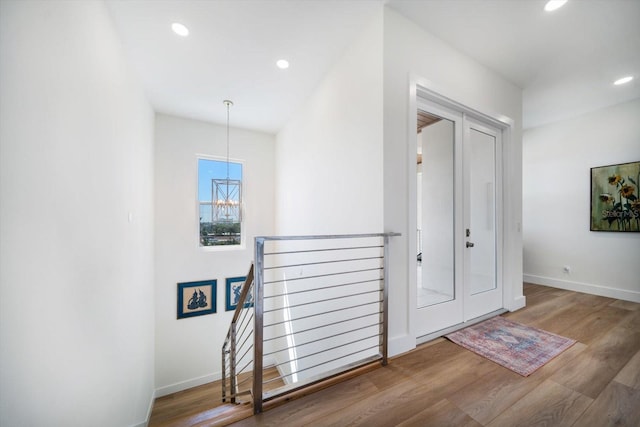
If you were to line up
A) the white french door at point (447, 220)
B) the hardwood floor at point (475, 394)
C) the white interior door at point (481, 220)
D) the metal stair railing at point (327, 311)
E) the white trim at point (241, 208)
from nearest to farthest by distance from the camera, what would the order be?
the hardwood floor at point (475, 394), the metal stair railing at point (327, 311), the white french door at point (447, 220), the white interior door at point (481, 220), the white trim at point (241, 208)

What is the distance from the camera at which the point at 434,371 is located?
1.74 meters

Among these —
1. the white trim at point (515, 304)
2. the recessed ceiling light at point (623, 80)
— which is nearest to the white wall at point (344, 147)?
the white trim at point (515, 304)

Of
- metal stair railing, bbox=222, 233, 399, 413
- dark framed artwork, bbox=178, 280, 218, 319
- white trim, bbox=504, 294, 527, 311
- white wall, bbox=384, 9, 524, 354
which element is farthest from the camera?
dark framed artwork, bbox=178, 280, 218, 319

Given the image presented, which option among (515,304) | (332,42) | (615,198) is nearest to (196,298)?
(332,42)

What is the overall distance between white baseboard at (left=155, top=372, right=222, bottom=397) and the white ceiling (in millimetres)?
4642

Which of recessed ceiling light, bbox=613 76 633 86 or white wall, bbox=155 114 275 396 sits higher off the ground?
recessed ceiling light, bbox=613 76 633 86

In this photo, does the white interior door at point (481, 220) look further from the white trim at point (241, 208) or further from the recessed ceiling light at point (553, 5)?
the white trim at point (241, 208)

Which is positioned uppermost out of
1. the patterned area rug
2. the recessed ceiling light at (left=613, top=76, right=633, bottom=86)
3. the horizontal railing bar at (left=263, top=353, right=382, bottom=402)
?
the recessed ceiling light at (left=613, top=76, right=633, bottom=86)

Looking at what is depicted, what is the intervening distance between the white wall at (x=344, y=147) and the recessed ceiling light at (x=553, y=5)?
135cm

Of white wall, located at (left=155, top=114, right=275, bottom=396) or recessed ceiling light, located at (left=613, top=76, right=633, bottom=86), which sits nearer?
recessed ceiling light, located at (left=613, top=76, right=633, bottom=86)

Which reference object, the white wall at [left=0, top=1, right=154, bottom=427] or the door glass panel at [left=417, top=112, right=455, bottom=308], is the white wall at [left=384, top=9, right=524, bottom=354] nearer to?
the door glass panel at [left=417, top=112, right=455, bottom=308]

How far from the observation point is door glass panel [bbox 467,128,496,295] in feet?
8.68

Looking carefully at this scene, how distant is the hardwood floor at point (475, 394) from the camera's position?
4.32 feet

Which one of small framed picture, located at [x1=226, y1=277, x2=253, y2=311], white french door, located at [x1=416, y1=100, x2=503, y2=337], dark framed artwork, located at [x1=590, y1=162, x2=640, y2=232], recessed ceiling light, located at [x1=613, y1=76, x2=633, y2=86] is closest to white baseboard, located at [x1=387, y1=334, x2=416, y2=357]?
white french door, located at [x1=416, y1=100, x2=503, y2=337]
